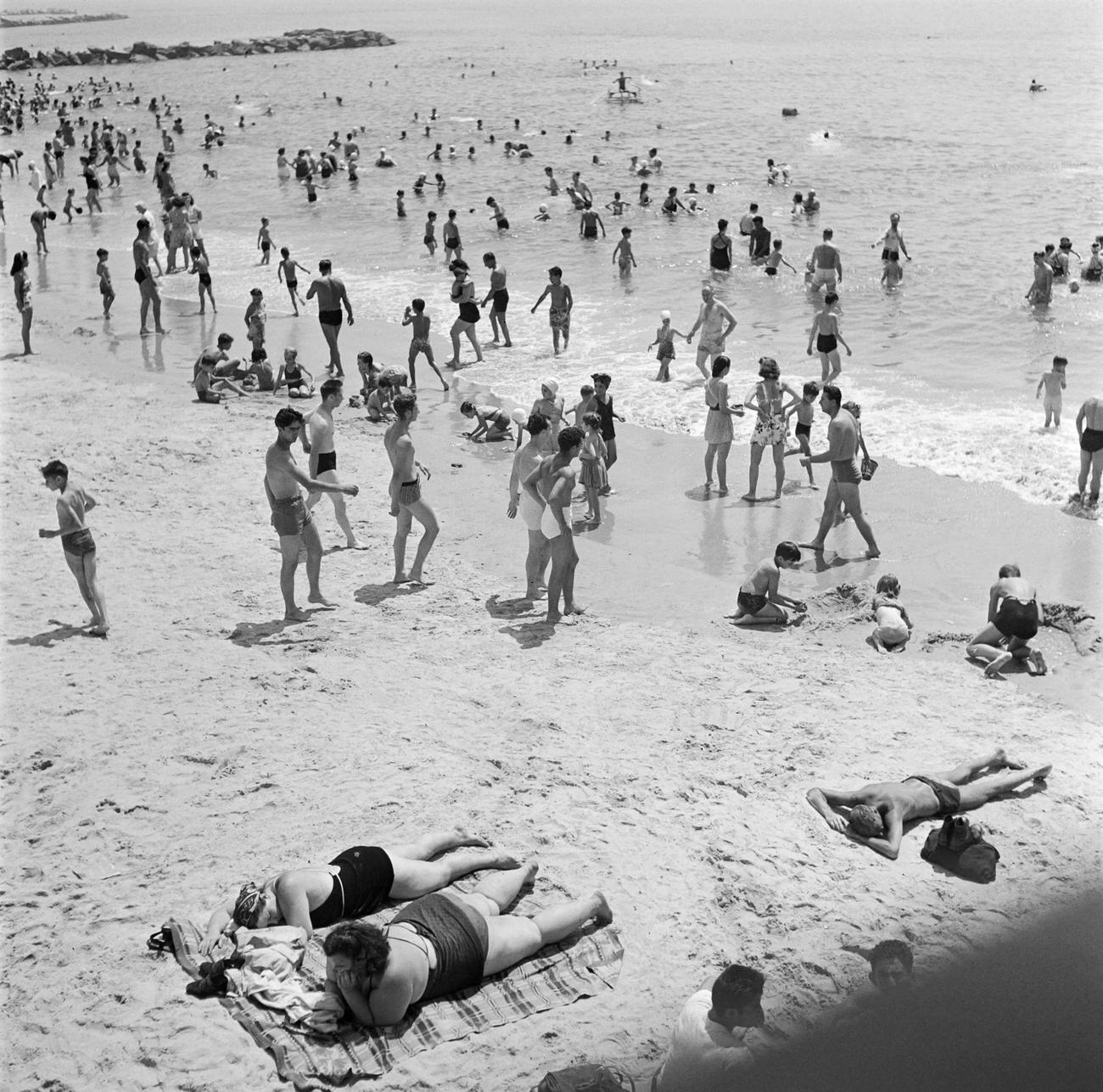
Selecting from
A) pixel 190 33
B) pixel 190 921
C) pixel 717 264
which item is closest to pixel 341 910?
pixel 190 921

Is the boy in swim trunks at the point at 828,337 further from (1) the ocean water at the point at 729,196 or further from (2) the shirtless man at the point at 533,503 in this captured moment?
(2) the shirtless man at the point at 533,503

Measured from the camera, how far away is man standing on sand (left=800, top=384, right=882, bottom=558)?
10109mm

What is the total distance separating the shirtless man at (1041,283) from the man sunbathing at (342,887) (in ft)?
54.2

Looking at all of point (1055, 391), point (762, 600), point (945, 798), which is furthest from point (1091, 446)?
point (945, 798)

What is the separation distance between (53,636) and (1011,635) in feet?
21.3

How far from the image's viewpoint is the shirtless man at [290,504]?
8.25 meters

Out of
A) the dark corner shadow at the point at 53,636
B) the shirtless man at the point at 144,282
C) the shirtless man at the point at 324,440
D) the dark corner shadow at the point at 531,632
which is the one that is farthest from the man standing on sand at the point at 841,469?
the shirtless man at the point at 144,282

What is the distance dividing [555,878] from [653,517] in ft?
20.1

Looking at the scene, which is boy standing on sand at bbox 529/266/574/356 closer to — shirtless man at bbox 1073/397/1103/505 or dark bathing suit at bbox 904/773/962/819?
shirtless man at bbox 1073/397/1103/505

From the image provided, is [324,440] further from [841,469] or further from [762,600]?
[841,469]

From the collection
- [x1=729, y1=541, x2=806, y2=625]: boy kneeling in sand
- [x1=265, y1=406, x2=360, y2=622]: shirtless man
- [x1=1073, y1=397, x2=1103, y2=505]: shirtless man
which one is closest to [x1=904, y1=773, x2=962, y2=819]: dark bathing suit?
[x1=729, y1=541, x2=806, y2=625]: boy kneeling in sand

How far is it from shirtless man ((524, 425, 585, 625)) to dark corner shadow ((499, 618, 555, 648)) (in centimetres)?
9

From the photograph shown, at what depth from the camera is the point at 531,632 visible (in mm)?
8773

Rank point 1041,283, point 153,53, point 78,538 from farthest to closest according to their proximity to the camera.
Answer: point 153,53, point 1041,283, point 78,538
